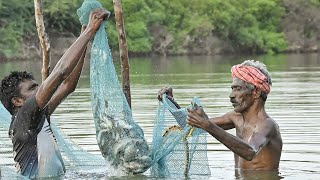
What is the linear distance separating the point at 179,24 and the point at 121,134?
64177 mm

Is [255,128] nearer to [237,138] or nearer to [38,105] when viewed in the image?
[237,138]

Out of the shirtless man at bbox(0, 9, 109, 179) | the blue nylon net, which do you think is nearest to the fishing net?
the blue nylon net

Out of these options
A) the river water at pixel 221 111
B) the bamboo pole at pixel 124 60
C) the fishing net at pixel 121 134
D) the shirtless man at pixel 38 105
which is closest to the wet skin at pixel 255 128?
the river water at pixel 221 111

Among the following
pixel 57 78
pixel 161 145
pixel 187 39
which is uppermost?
pixel 57 78

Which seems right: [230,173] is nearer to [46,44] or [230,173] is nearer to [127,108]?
[127,108]

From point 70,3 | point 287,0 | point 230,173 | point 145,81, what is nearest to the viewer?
point 230,173

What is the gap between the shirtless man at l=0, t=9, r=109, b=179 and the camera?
688 centimetres

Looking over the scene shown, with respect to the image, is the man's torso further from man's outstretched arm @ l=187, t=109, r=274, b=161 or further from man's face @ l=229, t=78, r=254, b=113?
man's face @ l=229, t=78, r=254, b=113

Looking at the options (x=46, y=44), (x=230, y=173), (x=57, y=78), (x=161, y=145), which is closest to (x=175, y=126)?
(x=161, y=145)

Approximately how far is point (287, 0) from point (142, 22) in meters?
16.5

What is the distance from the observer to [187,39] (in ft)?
225

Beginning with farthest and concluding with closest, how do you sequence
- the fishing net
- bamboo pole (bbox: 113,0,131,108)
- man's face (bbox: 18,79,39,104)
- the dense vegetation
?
the dense vegetation → bamboo pole (bbox: 113,0,131,108) → the fishing net → man's face (bbox: 18,79,39,104)

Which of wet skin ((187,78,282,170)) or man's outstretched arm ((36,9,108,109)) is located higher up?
man's outstretched arm ((36,9,108,109))

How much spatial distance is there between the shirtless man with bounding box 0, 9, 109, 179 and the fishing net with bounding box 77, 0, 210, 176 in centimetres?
57
